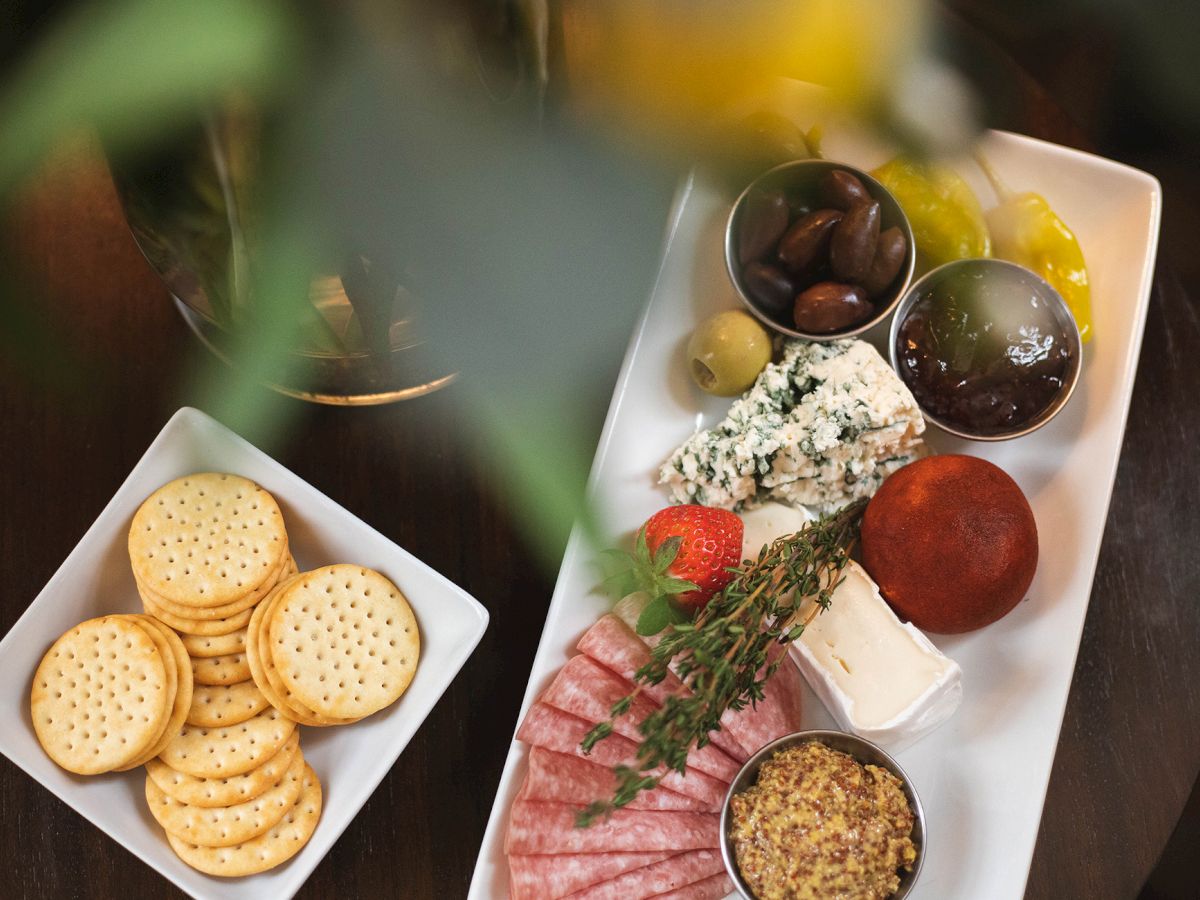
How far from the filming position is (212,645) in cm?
101

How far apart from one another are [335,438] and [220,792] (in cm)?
37

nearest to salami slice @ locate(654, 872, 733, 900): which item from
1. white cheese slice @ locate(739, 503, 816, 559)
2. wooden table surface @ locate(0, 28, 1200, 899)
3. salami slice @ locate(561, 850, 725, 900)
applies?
salami slice @ locate(561, 850, 725, 900)

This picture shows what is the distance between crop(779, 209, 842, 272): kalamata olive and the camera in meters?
1.07

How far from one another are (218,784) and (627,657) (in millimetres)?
393

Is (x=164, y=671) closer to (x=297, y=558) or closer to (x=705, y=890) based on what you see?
(x=297, y=558)

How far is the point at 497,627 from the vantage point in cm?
111

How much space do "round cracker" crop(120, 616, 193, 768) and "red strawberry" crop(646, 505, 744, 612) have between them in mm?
454

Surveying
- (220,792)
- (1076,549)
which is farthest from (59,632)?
(1076,549)

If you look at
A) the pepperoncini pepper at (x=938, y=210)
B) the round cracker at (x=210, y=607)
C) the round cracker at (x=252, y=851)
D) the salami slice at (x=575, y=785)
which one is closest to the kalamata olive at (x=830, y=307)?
the pepperoncini pepper at (x=938, y=210)

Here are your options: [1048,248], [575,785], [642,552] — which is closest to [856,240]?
[1048,248]

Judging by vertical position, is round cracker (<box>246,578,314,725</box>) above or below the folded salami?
above

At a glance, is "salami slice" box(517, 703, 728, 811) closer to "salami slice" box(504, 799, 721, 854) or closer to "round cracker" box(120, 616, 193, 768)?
"salami slice" box(504, 799, 721, 854)

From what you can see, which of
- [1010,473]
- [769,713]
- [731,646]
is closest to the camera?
[731,646]

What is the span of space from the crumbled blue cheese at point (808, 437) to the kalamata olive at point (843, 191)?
141 mm
